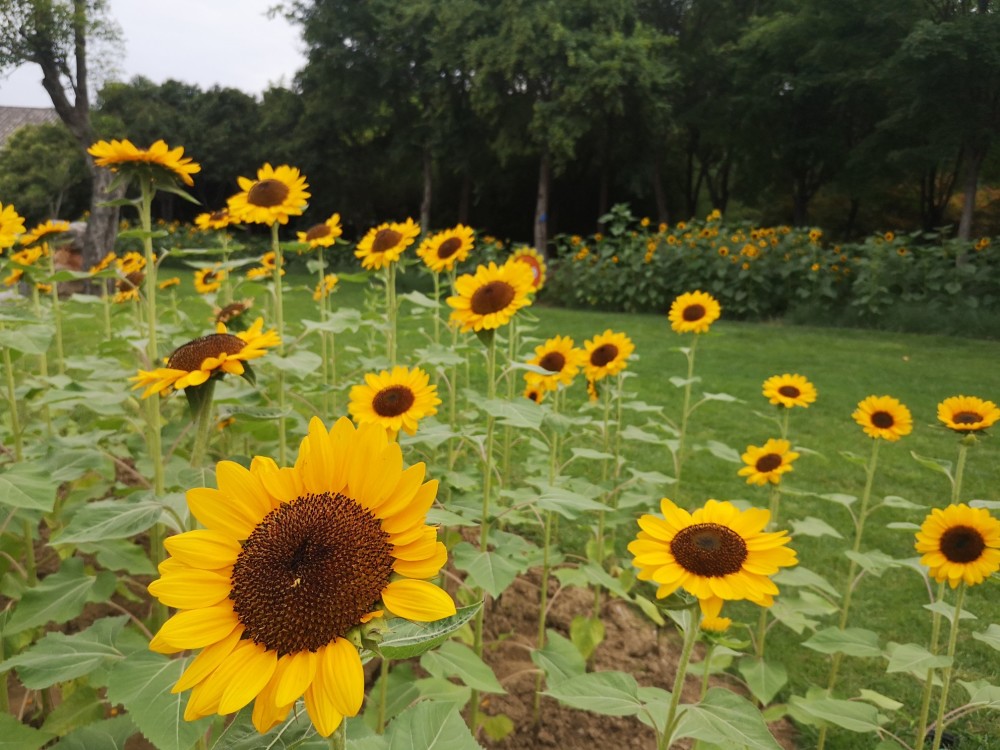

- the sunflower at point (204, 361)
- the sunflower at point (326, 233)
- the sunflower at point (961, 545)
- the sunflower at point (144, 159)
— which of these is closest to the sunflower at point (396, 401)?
the sunflower at point (204, 361)

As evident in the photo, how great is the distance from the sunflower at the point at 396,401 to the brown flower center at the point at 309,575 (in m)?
1.08

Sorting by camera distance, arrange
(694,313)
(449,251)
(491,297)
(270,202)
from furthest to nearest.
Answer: (694,313), (449,251), (270,202), (491,297)

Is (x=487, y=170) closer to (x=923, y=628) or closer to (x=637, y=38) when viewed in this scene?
(x=637, y=38)

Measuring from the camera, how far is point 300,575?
0.69 meters

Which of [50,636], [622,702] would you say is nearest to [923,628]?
[622,702]

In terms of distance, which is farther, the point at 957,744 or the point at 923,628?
the point at 923,628

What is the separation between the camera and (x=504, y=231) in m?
24.8

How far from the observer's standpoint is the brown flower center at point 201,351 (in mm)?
1376

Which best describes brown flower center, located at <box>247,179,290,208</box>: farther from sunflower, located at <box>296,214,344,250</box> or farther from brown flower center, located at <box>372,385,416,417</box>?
brown flower center, located at <box>372,385,416,417</box>

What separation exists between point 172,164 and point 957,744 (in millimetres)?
2775

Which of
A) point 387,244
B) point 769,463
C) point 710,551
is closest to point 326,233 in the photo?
point 387,244

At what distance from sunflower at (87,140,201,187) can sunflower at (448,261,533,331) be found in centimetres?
78

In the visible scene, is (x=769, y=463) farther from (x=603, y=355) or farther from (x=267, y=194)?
(x=267, y=194)

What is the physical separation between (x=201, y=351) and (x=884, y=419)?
2.15m
